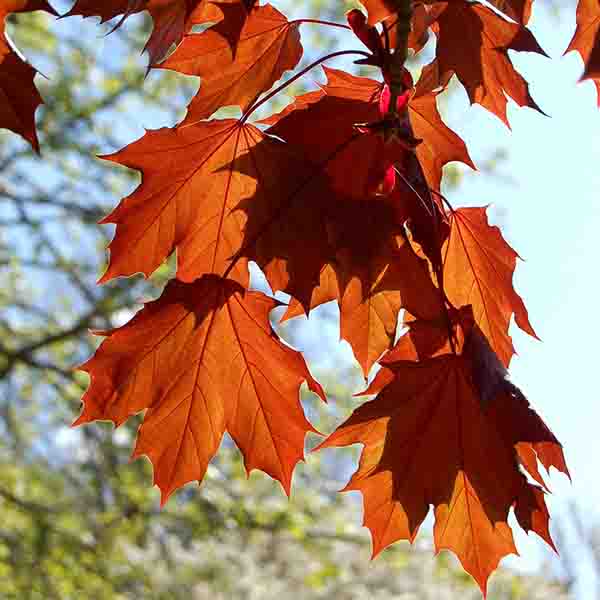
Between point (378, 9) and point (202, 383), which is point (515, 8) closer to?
point (378, 9)

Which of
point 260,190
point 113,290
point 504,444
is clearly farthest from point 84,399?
point 113,290

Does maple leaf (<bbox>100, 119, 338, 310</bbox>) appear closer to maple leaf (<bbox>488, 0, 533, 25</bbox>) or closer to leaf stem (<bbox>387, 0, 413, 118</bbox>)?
leaf stem (<bbox>387, 0, 413, 118</bbox>)

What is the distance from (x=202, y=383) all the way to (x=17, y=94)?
0.36 meters

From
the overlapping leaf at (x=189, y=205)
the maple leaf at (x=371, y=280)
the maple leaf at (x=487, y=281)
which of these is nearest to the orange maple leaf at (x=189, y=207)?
the overlapping leaf at (x=189, y=205)

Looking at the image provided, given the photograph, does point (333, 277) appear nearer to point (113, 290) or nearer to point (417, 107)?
point (417, 107)

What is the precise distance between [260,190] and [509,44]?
28 centimetres

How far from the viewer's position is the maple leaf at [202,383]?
0.88 meters

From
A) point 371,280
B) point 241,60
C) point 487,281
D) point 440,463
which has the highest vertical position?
point 241,60

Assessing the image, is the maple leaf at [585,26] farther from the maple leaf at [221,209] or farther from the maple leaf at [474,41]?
the maple leaf at [221,209]

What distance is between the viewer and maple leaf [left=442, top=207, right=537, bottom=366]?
0.94 metres

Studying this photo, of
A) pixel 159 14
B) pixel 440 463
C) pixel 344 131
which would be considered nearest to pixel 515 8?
pixel 344 131

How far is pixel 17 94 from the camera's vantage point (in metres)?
0.77

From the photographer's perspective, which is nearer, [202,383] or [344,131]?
[344,131]

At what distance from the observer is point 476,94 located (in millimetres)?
830
